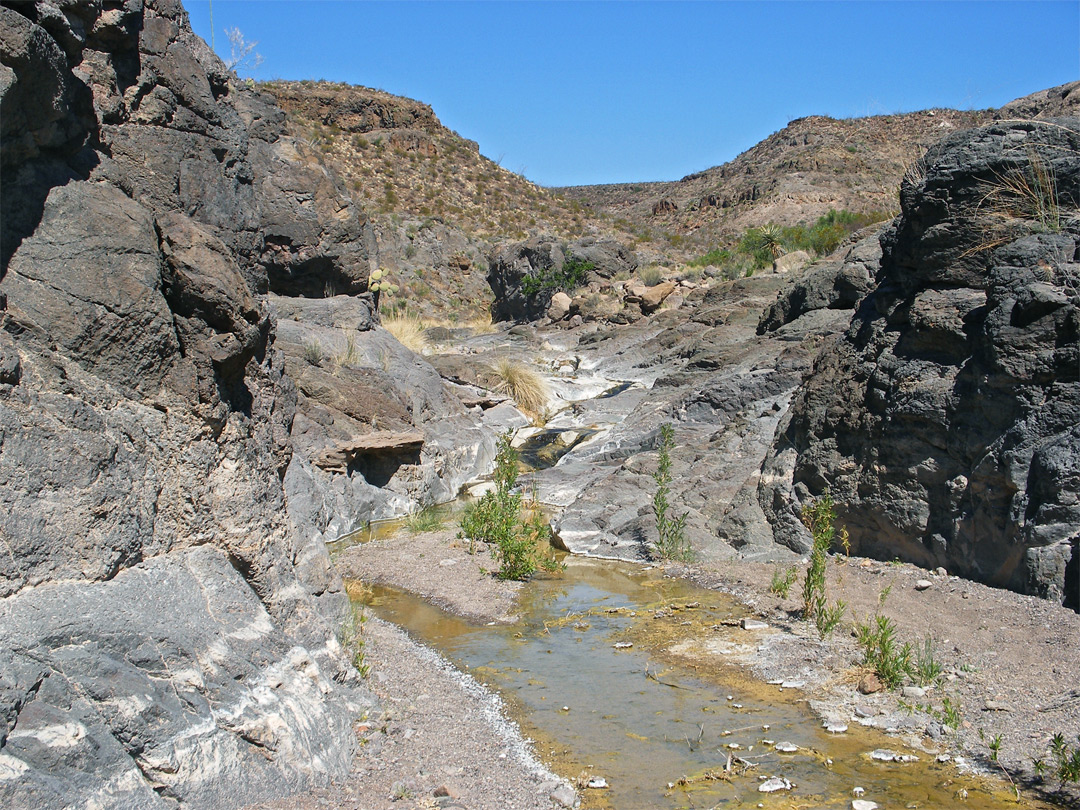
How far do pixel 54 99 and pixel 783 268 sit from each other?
21.0 m

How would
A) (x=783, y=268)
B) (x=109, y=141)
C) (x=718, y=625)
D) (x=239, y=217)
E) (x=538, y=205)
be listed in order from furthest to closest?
(x=538, y=205), (x=783, y=268), (x=718, y=625), (x=239, y=217), (x=109, y=141)

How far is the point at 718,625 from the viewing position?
22.9ft

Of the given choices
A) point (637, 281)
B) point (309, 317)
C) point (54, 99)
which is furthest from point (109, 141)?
point (637, 281)

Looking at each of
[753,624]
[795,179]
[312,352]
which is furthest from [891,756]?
[795,179]

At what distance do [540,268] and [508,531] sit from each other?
21468 millimetres

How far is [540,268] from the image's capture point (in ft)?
97.1

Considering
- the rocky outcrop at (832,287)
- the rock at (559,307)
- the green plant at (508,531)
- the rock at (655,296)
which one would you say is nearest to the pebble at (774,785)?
the green plant at (508,531)

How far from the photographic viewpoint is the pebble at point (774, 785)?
14.0 feet

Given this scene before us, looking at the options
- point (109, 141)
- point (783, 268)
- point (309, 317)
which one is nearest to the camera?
point (109, 141)

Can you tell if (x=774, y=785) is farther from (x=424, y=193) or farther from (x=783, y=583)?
(x=424, y=193)

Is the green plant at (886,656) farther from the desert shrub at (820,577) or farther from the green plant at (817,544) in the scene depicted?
the green plant at (817,544)

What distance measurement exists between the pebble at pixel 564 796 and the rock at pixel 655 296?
20242 millimetres

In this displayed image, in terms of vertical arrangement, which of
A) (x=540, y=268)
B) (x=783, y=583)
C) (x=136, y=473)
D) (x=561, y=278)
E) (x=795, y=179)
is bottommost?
(x=783, y=583)

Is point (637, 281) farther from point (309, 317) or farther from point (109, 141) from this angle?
point (109, 141)
